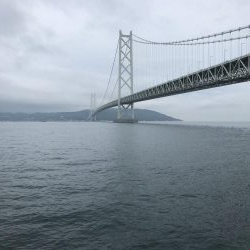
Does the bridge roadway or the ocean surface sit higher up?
the bridge roadway

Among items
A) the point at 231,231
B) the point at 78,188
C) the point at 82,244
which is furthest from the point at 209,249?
the point at 78,188

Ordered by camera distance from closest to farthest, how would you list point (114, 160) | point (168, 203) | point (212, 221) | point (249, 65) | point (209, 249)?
point (209, 249) < point (212, 221) < point (168, 203) < point (114, 160) < point (249, 65)

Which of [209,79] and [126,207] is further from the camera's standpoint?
[209,79]

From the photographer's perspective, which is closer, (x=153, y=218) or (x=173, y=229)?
(x=173, y=229)

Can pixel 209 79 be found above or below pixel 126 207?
above

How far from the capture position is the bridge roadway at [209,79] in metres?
58.9

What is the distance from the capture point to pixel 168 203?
12.3 m

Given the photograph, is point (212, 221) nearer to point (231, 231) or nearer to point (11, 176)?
point (231, 231)

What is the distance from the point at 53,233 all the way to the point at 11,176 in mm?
9922

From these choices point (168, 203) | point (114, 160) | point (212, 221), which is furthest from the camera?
point (114, 160)

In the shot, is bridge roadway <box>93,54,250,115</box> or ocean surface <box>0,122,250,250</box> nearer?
ocean surface <box>0,122,250,250</box>

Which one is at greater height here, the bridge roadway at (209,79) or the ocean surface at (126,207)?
the bridge roadway at (209,79)

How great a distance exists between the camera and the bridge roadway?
58.9m

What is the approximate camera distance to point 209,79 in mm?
68125
